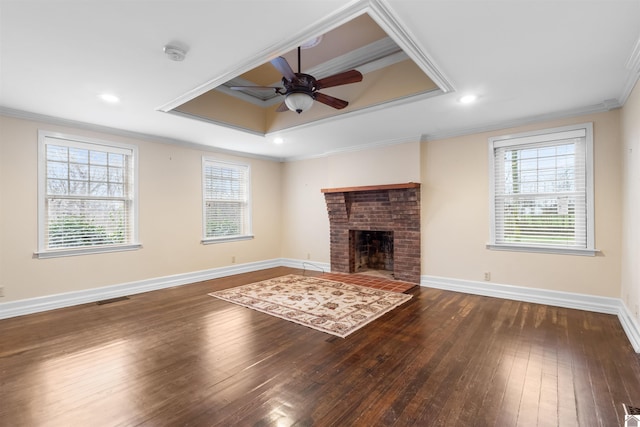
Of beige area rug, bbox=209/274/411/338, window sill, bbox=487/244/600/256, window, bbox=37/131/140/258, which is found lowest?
beige area rug, bbox=209/274/411/338

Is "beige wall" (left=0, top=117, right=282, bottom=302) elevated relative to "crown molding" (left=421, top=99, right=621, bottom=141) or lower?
lower

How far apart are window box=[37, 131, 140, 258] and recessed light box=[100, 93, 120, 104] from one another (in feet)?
4.02

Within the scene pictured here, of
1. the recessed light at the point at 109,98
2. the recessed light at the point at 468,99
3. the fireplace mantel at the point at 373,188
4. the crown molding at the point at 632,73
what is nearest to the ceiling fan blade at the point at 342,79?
the recessed light at the point at 468,99

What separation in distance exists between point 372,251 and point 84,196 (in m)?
4.98

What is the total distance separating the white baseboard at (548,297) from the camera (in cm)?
303

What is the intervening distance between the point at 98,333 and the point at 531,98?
17.5 feet

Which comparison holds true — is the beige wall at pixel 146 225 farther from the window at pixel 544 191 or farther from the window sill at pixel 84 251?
the window at pixel 544 191

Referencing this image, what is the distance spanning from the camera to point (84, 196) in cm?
421

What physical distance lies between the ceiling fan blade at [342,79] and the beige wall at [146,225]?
336cm

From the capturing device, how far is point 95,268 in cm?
428

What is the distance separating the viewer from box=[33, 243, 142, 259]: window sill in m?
3.87

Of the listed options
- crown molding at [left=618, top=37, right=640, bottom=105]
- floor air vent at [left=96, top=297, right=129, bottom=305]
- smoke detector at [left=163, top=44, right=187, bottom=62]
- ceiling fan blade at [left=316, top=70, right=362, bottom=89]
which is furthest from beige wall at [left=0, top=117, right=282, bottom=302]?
crown molding at [left=618, top=37, right=640, bottom=105]

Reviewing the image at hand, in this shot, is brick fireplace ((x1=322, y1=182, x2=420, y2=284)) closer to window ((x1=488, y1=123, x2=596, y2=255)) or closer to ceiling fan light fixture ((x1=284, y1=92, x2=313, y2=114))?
window ((x1=488, y1=123, x2=596, y2=255))

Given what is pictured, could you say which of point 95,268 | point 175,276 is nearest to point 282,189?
point 175,276
